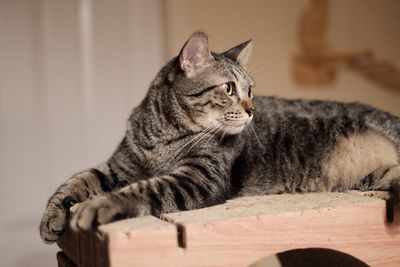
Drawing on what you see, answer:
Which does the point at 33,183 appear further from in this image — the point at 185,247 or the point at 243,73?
the point at 185,247

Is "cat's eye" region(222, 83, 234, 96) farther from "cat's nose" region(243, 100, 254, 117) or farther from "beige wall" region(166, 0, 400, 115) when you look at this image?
"beige wall" region(166, 0, 400, 115)

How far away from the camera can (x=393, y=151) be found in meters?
1.15

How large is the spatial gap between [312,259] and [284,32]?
1.30 meters

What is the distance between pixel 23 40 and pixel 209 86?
111 centimetres

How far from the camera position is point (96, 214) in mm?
770

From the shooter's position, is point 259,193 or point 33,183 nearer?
point 259,193

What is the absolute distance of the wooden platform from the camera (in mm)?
725

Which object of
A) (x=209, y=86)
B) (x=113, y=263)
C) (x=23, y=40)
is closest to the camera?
(x=113, y=263)

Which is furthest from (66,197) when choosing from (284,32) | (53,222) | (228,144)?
(284,32)

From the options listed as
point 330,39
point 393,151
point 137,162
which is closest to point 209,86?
point 137,162

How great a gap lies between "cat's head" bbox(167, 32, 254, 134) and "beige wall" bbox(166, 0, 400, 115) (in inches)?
31.0

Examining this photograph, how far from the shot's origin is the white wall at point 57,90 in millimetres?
1839

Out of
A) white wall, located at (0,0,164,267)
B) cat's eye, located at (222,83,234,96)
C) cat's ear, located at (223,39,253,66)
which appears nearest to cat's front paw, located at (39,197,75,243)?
cat's eye, located at (222,83,234,96)

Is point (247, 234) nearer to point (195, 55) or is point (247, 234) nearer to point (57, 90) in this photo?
point (195, 55)
